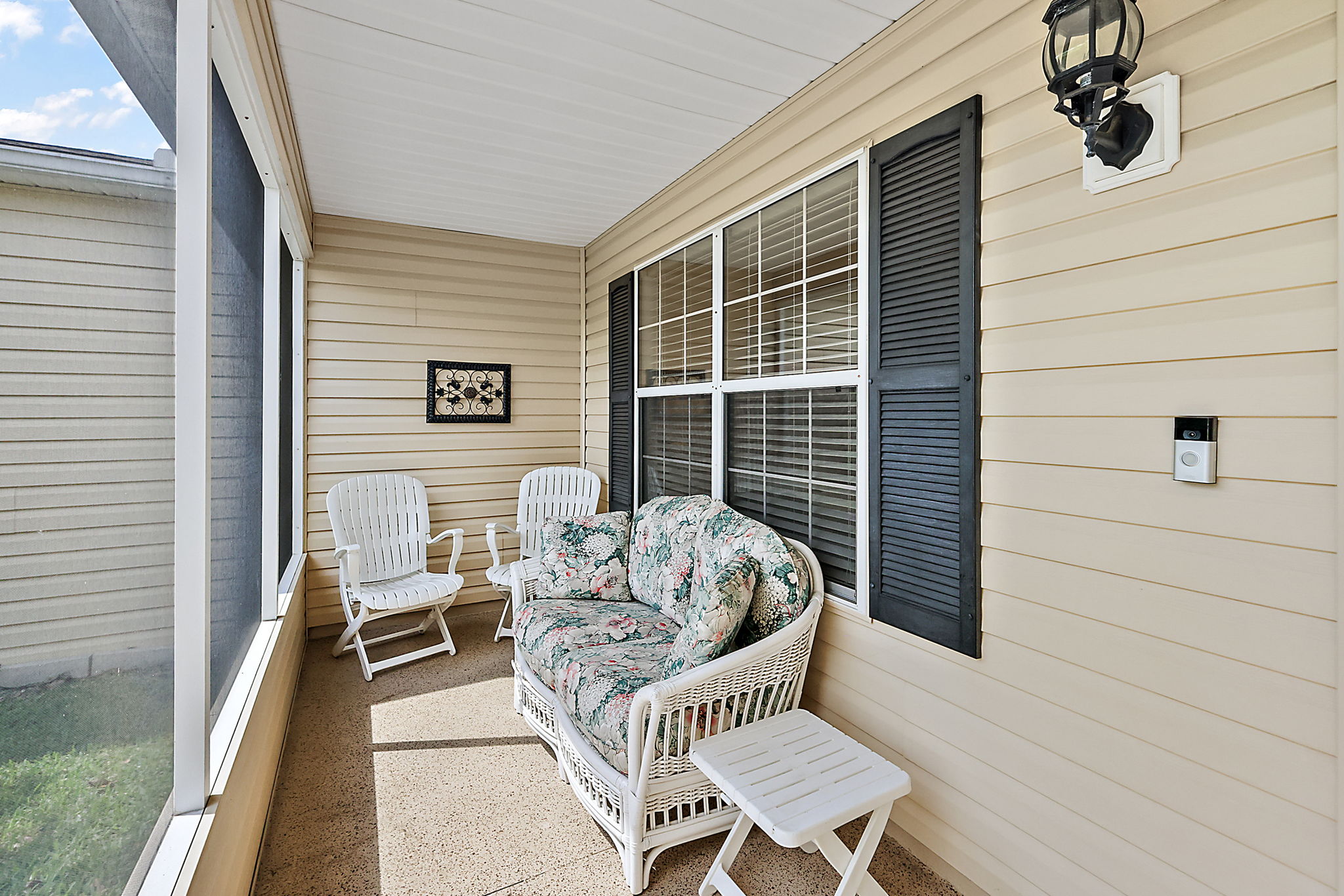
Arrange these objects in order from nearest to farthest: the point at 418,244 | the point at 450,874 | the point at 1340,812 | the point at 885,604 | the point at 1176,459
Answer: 1. the point at 1340,812
2. the point at 1176,459
3. the point at 450,874
4. the point at 885,604
5. the point at 418,244

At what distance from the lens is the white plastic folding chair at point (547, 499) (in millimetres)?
4488

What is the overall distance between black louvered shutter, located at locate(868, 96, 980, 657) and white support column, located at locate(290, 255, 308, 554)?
337 centimetres

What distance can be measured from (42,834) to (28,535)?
368mm

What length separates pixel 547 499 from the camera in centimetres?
459

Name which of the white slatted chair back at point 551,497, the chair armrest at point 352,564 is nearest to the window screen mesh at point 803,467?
the white slatted chair back at point 551,497

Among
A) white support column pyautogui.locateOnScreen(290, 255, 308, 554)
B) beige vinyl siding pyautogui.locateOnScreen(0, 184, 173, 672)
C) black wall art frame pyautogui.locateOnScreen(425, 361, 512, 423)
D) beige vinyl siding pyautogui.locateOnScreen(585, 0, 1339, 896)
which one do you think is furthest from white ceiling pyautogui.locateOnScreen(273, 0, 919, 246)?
beige vinyl siding pyautogui.locateOnScreen(0, 184, 173, 672)

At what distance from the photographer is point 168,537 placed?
129 centimetres

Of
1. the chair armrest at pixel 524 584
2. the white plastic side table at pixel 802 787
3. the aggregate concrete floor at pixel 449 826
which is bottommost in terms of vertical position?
the aggregate concrete floor at pixel 449 826

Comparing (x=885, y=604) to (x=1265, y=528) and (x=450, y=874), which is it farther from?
(x=450, y=874)

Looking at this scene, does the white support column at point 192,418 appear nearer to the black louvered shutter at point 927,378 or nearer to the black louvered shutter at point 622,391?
the black louvered shutter at point 927,378

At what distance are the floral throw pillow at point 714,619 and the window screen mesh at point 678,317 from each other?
1373mm

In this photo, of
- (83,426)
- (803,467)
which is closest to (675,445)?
(803,467)

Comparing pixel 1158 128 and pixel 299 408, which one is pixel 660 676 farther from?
pixel 299 408

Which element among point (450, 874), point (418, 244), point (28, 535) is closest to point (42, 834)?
point (28, 535)
